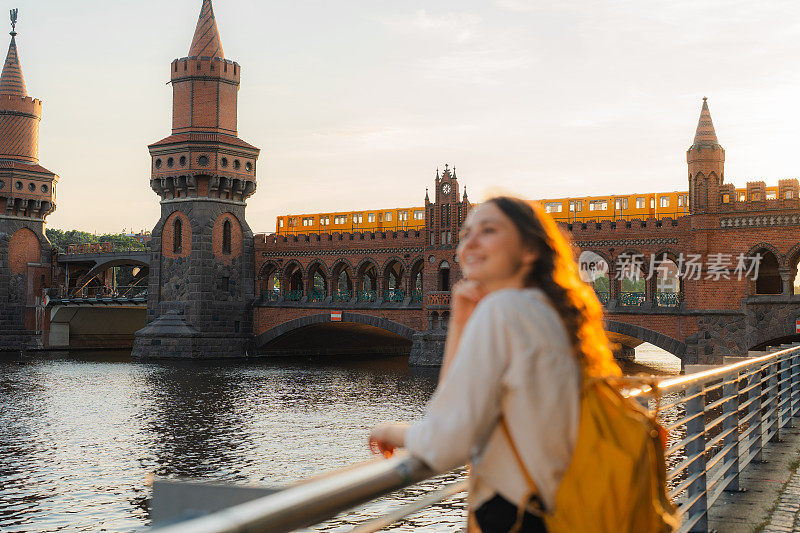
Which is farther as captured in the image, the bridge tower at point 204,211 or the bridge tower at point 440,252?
the bridge tower at point 204,211

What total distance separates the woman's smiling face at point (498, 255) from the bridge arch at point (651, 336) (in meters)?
32.7

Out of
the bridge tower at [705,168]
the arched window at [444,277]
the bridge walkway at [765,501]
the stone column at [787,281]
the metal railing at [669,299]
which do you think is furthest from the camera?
the arched window at [444,277]

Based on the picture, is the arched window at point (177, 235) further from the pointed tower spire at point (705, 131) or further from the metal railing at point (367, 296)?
the pointed tower spire at point (705, 131)

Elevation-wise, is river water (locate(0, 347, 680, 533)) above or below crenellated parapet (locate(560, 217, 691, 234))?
below

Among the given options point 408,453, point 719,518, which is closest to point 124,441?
point 719,518

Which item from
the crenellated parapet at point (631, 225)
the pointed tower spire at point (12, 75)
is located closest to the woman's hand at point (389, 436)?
the crenellated parapet at point (631, 225)

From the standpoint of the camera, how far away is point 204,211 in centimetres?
4678

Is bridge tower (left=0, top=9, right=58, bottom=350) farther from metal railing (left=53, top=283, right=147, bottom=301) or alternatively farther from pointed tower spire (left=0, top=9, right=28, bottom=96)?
metal railing (left=53, top=283, right=147, bottom=301)

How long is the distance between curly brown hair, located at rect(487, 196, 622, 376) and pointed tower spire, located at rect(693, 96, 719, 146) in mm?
33554

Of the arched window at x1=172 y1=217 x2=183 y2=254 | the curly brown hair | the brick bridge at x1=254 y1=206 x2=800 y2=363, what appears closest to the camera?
the curly brown hair

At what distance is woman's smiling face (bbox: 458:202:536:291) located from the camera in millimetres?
2309

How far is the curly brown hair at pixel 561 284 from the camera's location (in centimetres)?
228

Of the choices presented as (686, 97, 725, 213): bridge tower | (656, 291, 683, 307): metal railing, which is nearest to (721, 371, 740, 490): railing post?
(686, 97, 725, 213): bridge tower

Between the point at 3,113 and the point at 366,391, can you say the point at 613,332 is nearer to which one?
the point at 366,391
